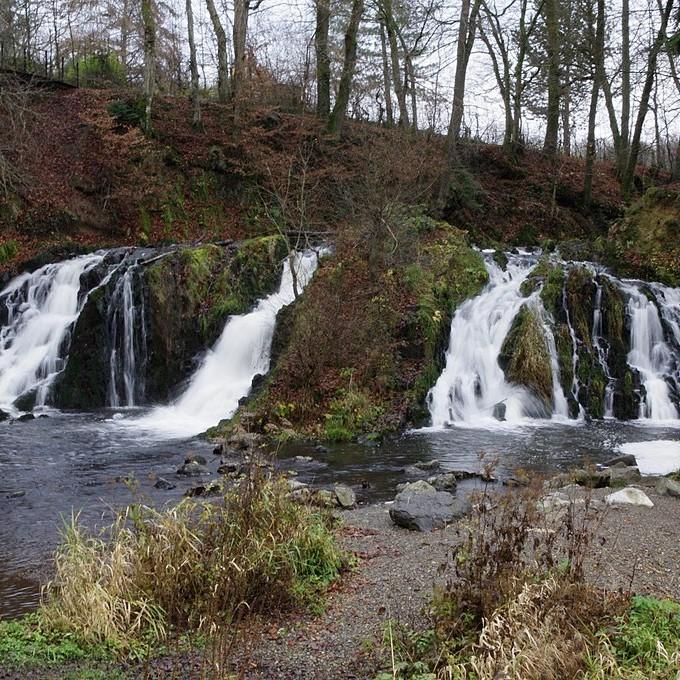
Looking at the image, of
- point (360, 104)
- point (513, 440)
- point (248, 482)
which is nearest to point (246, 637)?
point (248, 482)

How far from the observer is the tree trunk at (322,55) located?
23477mm

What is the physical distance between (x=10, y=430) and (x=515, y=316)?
10124mm

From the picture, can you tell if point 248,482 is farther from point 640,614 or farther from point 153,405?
point 153,405

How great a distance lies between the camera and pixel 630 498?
741 centimetres

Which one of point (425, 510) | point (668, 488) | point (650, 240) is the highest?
point (650, 240)

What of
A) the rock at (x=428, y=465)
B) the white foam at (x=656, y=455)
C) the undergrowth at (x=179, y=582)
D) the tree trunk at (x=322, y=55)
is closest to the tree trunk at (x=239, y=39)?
the tree trunk at (x=322, y=55)

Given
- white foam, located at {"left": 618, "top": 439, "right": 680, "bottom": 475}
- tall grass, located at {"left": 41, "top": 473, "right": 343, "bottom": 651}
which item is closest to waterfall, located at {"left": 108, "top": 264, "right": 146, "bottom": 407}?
white foam, located at {"left": 618, "top": 439, "right": 680, "bottom": 475}

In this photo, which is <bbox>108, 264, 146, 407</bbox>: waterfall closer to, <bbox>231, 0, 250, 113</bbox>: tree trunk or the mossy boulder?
<bbox>231, 0, 250, 113</bbox>: tree trunk

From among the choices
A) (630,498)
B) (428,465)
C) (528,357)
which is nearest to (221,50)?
(528,357)

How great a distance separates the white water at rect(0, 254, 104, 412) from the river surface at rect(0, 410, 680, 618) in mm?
1428

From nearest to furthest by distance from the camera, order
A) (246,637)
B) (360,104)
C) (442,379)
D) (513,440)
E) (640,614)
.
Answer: (640,614) → (246,637) → (513,440) → (442,379) → (360,104)

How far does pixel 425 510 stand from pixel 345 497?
154 centimetres

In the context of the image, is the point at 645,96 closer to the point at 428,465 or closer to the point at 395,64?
the point at 395,64

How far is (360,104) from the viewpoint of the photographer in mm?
28281
